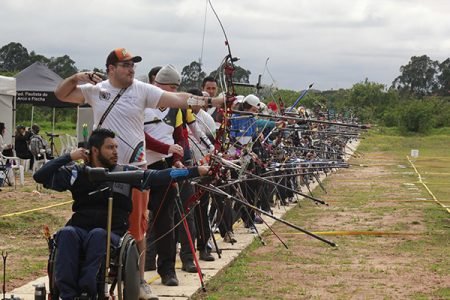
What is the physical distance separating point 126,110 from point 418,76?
81473 millimetres

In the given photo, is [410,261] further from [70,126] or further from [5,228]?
[70,126]

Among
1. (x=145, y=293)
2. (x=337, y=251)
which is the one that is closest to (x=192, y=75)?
(x=337, y=251)

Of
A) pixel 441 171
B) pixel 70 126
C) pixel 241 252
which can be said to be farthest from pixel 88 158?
pixel 70 126

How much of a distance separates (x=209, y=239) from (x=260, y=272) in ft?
2.69

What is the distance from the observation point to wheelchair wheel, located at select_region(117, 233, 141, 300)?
5074mm

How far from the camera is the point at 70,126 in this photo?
4662cm

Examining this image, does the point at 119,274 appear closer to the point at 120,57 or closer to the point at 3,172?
the point at 120,57

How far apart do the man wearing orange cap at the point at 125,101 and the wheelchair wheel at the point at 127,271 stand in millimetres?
875

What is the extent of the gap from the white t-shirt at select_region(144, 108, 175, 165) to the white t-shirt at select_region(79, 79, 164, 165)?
Result: 0.85 metres

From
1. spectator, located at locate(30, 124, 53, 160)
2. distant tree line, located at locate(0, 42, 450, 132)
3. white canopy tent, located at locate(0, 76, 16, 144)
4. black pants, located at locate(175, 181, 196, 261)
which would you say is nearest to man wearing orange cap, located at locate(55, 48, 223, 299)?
black pants, located at locate(175, 181, 196, 261)

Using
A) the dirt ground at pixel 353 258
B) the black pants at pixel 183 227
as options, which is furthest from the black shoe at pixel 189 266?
the dirt ground at pixel 353 258

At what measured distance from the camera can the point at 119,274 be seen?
16.6ft

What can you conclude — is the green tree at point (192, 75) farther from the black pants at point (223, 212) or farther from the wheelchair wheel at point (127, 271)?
the wheelchair wheel at point (127, 271)

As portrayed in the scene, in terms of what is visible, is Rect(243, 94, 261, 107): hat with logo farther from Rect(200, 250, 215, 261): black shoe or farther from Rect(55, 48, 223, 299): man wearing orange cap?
Rect(55, 48, 223, 299): man wearing orange cap
